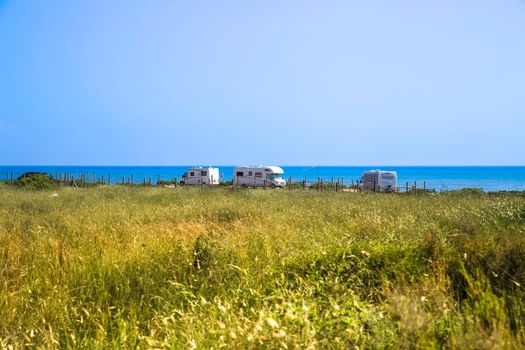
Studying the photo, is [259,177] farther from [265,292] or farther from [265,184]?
[265,292]

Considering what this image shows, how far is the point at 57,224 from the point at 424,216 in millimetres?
9256

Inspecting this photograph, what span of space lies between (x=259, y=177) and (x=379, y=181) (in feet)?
43.8

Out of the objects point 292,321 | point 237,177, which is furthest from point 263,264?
point 237,177

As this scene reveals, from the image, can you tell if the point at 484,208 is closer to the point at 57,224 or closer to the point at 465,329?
the point at 465,329

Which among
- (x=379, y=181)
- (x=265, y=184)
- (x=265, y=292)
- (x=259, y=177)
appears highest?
(x=259, y=177)

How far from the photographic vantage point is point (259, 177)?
1704 inches

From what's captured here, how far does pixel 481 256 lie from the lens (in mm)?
5297

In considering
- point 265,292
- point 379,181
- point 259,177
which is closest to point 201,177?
point 259,177

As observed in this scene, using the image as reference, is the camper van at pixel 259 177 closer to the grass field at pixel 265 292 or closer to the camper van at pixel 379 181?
the camper van at pixel 379 181

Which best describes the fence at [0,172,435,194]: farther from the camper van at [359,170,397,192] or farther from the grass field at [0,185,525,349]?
the grass field at [0,185,525,349]

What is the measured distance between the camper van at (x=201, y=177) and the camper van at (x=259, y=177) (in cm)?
296

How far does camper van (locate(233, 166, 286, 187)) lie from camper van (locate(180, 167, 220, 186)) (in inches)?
117

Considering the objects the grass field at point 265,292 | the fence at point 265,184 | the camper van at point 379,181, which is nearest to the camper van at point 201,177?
the fence at point 265,184

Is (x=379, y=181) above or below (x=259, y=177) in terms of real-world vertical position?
below
